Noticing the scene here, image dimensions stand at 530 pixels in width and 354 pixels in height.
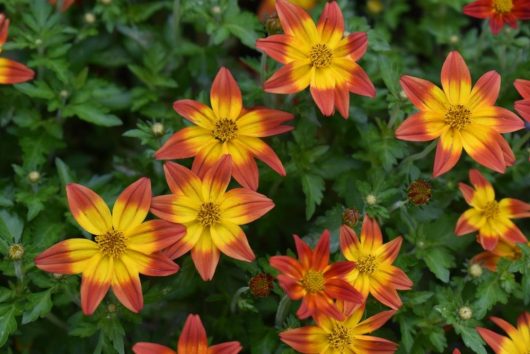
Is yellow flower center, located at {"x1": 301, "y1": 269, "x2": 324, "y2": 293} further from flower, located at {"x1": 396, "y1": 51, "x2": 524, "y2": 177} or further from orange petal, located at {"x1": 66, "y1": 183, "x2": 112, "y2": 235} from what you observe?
orange petal, located at {"x1": 66, "y1": 183, "x2": 112, "y2": 235}

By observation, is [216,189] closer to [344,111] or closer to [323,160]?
[344,111]

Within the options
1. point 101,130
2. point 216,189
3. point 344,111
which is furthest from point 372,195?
point 101,130

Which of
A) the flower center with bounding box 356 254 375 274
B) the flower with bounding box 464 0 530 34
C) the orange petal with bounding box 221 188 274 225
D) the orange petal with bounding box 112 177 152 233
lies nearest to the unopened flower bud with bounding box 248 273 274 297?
the orange petal with bounding box 221 188 274 225

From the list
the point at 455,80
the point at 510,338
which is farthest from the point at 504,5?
the point at 510,338

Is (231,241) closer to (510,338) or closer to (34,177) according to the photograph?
(34,177)

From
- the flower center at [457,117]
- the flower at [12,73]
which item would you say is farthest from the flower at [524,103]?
the flower at [12,73]

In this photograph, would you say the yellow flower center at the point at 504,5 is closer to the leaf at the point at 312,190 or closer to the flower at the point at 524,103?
the flower at the point at 524,103
